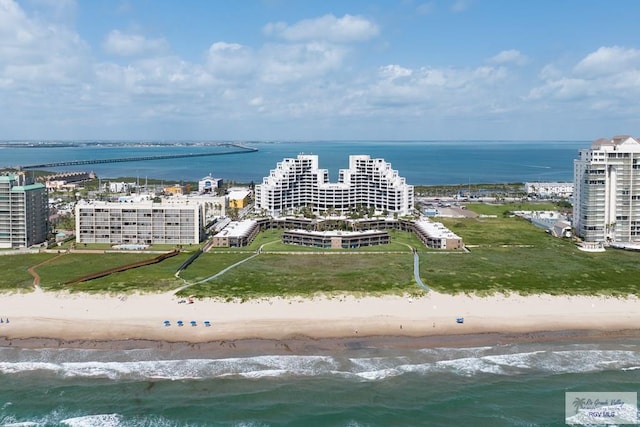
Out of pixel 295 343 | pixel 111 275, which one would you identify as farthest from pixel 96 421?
pixel 111 275

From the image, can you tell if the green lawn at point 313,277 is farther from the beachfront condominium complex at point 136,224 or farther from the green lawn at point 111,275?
the beachfront condominium complex at point 136,224

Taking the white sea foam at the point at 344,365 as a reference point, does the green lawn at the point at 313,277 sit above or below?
above

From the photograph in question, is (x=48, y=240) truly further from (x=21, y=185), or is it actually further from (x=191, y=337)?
(x=191, y=337)

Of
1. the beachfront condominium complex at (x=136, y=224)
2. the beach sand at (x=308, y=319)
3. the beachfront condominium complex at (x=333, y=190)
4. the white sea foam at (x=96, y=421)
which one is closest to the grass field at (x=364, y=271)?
the beach sand at (x=308, y=319)

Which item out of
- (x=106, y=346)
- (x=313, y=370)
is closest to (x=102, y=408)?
(x=106, y=346)

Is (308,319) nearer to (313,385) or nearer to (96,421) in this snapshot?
(313,385)
